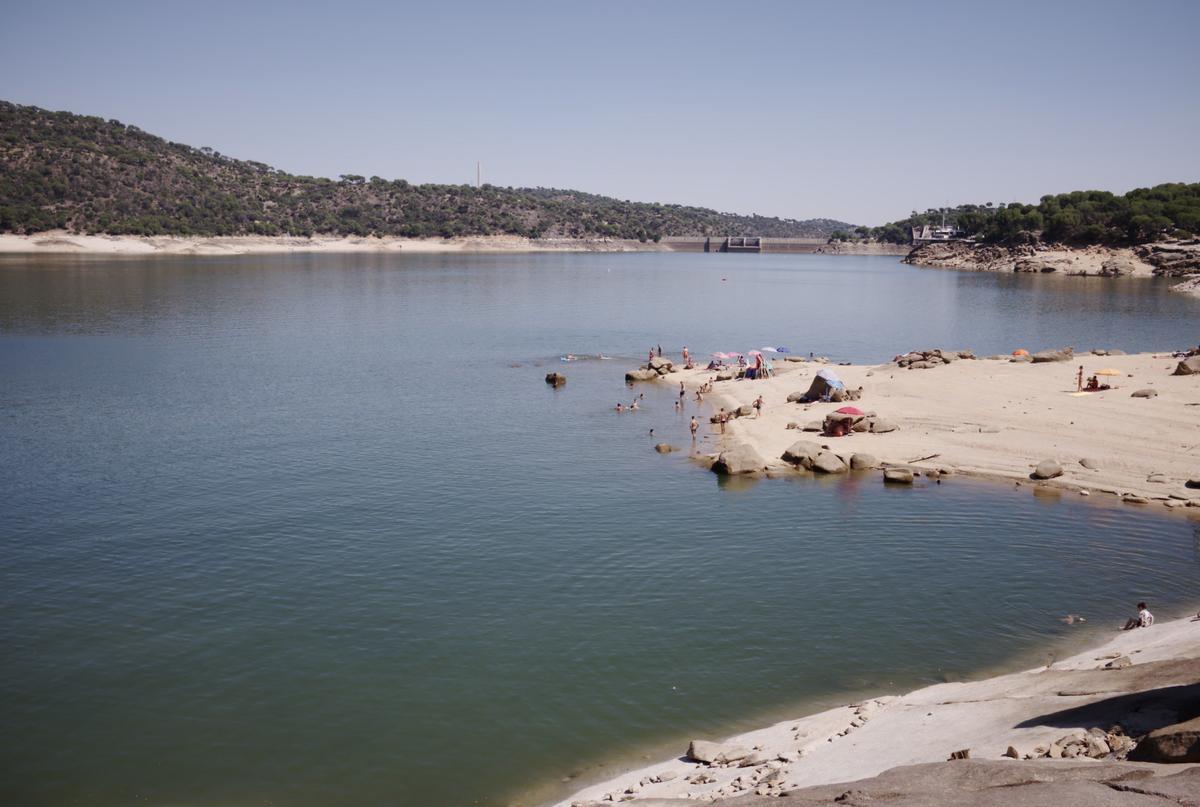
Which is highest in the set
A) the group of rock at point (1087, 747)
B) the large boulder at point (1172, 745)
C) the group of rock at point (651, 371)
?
the group of rock at point (651, 371)

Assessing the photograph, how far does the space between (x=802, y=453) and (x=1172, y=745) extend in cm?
3427

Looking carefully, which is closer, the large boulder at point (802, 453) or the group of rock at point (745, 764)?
the group of rock at point (745, 764)

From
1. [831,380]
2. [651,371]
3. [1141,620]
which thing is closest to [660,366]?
[651,371]

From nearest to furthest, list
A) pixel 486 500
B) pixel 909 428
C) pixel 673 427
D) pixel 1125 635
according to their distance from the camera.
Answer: pixel 1125 635 → pixel 486 500 → pixel 909 428 → pixel 673 427

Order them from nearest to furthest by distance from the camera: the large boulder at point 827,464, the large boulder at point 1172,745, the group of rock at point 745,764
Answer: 1. the large boulder at point 1172,745
2. the group of rock at point 745,764
3. the large boulder at point 827,464

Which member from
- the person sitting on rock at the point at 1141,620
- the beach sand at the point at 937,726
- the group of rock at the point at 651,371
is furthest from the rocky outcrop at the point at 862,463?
the group of rock at the point at 651,371

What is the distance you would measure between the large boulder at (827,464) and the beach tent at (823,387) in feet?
50.3

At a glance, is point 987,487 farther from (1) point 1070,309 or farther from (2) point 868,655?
(1) point 1070,309

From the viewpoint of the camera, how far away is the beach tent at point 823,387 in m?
Result: 63.1

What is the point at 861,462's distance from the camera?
48.5 metres

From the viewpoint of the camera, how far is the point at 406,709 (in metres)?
24.8

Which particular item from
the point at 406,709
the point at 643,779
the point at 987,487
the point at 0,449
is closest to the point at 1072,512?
the point at 987,487

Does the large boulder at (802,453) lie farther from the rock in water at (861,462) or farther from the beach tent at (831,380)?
the beach tent at (831,380)

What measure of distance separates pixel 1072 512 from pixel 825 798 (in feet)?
102
